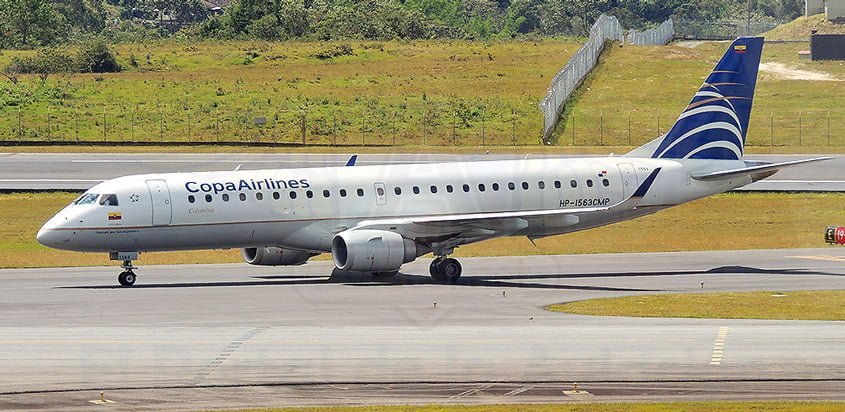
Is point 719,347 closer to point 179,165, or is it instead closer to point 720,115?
point 720,115

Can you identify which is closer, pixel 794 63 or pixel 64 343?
pixel 64 343

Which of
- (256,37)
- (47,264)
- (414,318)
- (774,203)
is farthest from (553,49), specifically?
(414,318)

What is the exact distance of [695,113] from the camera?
5219cm

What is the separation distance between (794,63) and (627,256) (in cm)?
8545

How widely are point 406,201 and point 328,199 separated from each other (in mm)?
2727

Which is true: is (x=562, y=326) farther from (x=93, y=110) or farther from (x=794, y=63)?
(x=794, y=63)

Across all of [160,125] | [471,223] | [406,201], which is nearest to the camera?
[471,223]

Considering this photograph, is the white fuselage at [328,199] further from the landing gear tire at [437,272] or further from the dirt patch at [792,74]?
the dirt patch at [792,74]

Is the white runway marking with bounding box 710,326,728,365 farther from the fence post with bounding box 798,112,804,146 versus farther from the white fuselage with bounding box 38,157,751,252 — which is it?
the fence post with bounding box 798,112,804,146

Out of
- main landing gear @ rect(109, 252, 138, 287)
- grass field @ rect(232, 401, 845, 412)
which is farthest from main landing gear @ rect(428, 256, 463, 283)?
grass field @ rect(232, 401, 845, 412)

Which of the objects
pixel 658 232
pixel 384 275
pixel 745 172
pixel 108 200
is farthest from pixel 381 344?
pixel 658 232

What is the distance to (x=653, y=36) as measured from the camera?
488 ft

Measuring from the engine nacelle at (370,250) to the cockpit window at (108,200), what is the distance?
23.2ft

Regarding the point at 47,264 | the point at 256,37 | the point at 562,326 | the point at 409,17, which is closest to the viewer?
the point at 562,326
